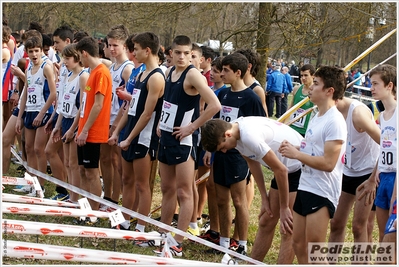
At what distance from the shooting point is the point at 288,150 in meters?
4.37

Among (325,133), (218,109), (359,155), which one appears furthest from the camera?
(218,109)

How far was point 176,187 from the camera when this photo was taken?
5957 millimetres

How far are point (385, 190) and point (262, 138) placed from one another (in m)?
0.98

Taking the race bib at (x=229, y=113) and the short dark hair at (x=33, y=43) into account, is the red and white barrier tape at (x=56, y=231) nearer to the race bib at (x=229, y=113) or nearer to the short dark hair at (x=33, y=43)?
the race bib at (x=229, y=113)

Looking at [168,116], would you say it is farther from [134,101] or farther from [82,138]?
[82,138]

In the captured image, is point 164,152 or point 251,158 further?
point 164,152

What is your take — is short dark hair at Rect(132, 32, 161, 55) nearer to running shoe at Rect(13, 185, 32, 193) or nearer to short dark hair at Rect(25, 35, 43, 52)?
short dark hair at Rect(25, 35, 43, 52)

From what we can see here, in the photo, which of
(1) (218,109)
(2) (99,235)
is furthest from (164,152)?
(2) (99,235)

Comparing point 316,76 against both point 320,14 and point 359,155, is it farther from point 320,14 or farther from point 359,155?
point 320,14

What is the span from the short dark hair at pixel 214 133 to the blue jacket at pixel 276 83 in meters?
16.6

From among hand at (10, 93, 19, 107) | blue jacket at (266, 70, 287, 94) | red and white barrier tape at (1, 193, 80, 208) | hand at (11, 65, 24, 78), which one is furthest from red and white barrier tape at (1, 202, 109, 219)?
blue jacket at (266, 70, 287, 94)

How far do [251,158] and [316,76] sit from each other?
0.75 meters

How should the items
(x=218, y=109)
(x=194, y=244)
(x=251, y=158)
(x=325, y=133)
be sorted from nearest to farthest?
(x=325, y=133) < (x=251, y=158) < (x=218, y=109) < (x=194, y=244)

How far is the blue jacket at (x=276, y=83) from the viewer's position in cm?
2108
